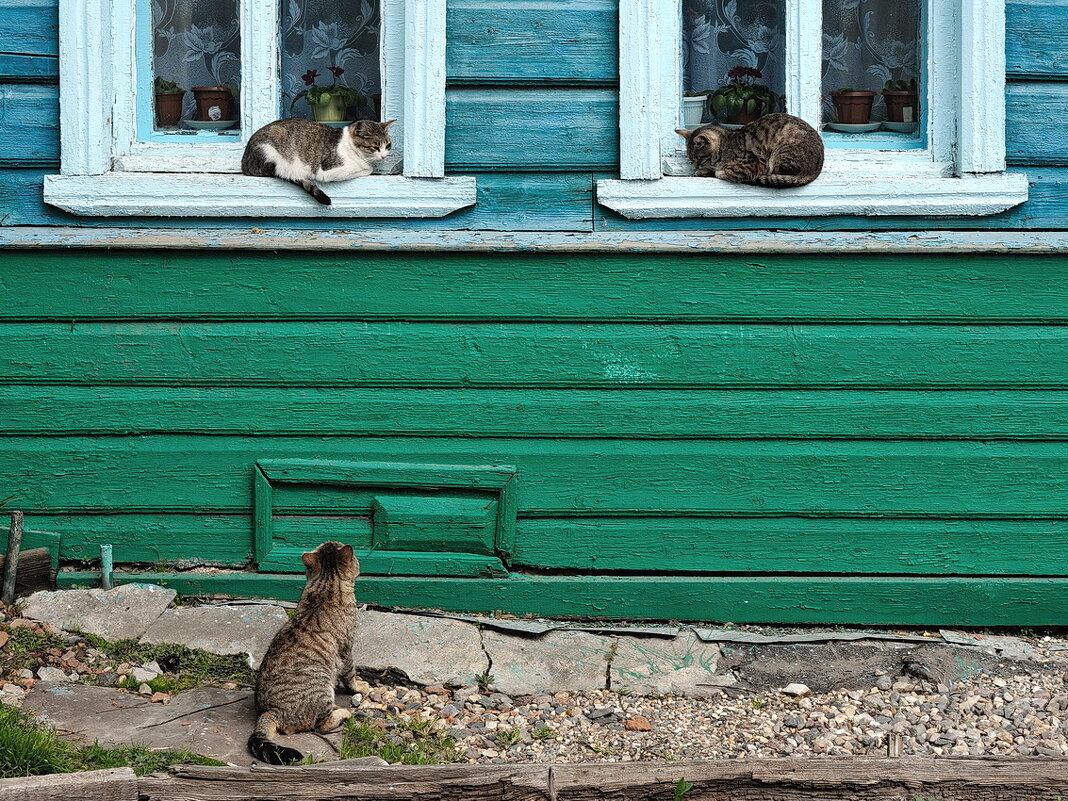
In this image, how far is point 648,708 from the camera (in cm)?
383

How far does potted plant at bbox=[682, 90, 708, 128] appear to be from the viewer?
4.39 meters

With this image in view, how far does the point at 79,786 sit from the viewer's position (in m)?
2.42

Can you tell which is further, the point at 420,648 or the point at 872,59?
the point at 872,59

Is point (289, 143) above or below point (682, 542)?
above

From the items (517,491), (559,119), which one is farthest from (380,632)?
(559,119)

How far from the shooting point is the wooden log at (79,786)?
94.0 inches

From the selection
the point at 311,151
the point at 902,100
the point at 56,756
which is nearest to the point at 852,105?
the point at 902,100

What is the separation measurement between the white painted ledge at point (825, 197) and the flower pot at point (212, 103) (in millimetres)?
1484

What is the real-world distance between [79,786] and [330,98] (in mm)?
2784

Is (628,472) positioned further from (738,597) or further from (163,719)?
(163,719)

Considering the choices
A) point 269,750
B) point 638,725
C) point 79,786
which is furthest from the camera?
point 638,725

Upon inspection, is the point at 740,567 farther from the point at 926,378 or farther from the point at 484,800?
the point at 484,800

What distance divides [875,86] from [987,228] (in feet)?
2.33

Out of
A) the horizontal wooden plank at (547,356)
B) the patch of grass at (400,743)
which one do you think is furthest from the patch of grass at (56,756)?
the horizontal wooden plank at (547,356)
